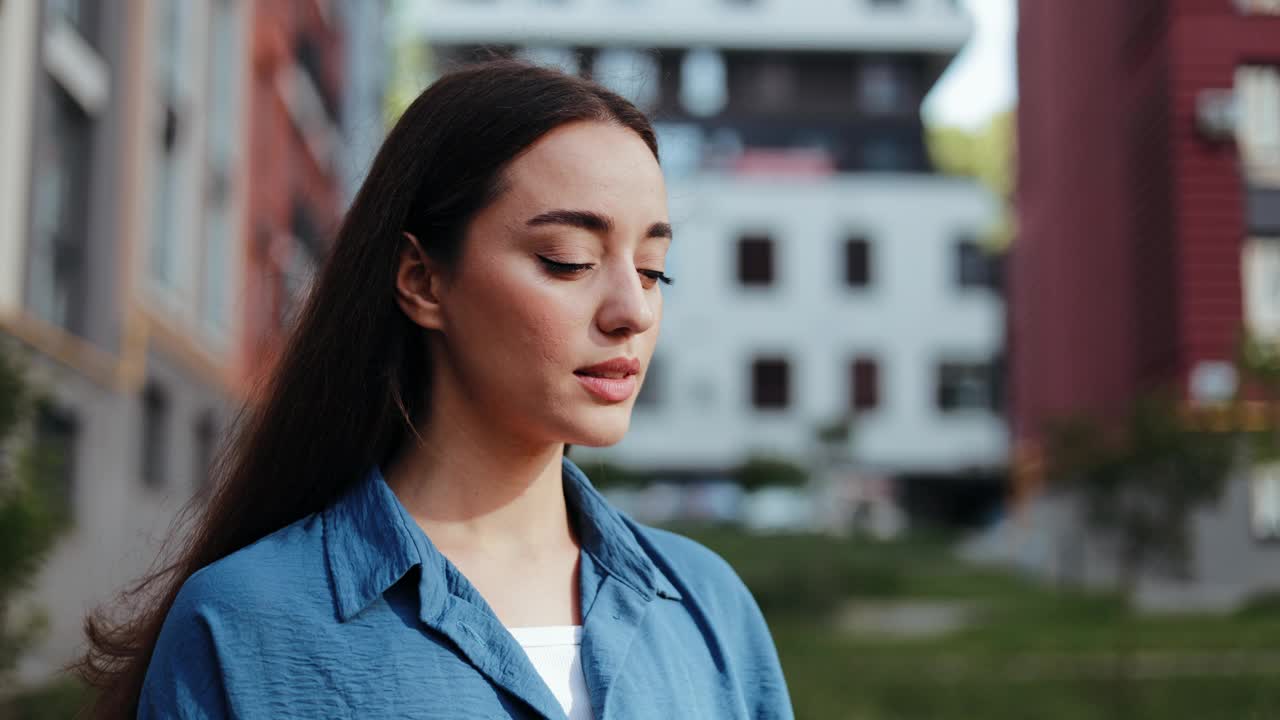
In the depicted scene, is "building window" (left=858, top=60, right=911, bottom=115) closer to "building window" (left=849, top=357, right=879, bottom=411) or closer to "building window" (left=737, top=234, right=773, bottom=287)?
"building window" (left=737, top=234, right=773, bottom=287)

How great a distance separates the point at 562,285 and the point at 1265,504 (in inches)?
823

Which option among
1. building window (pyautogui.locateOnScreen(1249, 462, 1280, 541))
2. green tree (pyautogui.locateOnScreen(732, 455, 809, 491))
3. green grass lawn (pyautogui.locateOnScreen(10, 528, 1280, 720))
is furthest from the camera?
green tree (pyautogui.locateOnScreen(732, 455, 809, 491))

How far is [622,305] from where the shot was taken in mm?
1778

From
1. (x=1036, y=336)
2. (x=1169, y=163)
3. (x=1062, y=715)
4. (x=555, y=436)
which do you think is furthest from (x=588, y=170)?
→ (x=1036, y=336)

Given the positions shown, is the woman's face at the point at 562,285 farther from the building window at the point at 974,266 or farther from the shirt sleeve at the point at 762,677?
the building window at the point at 974,266

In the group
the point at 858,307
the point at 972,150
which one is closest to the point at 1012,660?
the point at 858,307

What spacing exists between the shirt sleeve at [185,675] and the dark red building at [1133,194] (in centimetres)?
1913

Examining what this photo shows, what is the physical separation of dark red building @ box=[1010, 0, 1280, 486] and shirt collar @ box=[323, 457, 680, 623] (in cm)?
1866

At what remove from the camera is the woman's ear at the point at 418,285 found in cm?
184

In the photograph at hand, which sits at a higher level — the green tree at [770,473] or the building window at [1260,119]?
the building window at [1260,119]

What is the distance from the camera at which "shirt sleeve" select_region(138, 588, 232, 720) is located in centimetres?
161

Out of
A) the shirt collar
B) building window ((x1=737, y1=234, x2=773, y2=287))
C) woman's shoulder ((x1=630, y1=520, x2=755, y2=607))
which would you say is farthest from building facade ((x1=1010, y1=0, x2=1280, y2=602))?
the shirt collar

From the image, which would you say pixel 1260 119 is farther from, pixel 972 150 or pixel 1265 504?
pixel 972 150

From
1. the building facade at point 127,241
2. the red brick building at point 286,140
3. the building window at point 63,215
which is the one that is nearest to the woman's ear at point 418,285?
the building facade at point 127,241
